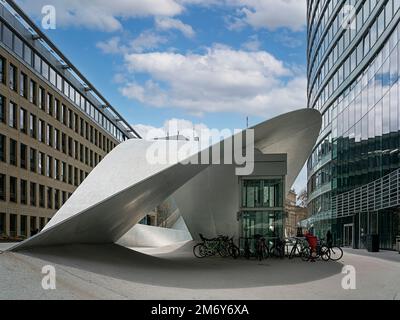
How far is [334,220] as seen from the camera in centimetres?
4141

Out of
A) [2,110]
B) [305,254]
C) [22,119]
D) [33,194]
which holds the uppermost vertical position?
[2,110]

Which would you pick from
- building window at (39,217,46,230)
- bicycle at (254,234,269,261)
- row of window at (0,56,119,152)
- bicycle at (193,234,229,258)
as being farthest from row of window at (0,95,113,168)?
bicycle at (254,234,269,261)

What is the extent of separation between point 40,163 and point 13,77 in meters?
10.2

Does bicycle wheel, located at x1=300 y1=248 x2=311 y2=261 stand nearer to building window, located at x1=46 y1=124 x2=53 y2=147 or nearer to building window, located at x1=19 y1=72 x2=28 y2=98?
building window, located at x1=19 y1=72 x2=28 y2=98

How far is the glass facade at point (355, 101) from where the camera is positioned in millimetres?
26766

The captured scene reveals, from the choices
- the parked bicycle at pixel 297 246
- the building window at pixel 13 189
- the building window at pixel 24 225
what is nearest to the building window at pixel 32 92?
the building window at pixel 13 189

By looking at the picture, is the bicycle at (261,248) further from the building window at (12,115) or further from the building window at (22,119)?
the building window at (22,119)

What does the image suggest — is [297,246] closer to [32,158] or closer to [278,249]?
[278,249]

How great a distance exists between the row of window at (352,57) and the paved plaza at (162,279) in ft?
53.6

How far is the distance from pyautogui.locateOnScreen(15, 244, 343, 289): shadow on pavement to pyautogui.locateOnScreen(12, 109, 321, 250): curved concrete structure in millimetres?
682

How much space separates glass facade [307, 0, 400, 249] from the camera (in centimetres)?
2677

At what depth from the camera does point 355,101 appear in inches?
1373

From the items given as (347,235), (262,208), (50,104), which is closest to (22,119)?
(50,104)
